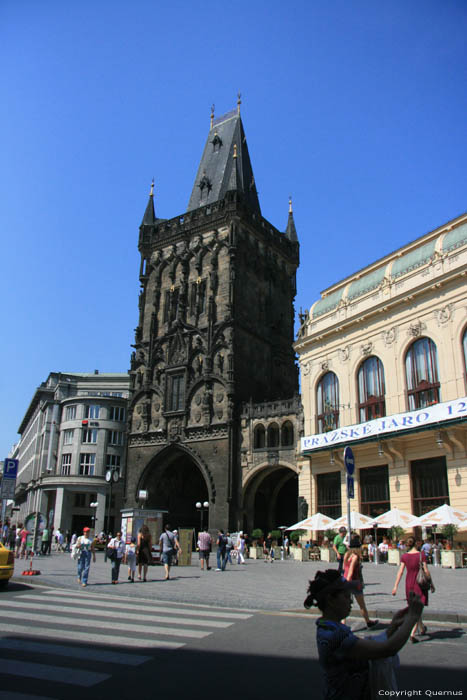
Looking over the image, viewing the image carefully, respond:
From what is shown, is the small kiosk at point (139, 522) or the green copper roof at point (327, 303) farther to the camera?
the green copper roof at point (327, 303)

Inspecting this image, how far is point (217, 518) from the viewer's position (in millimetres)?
42156

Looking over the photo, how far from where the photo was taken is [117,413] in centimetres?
5944

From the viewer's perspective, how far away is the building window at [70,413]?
59.2 meters

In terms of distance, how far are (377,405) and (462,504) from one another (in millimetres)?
7637

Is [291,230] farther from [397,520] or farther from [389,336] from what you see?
[397,520]

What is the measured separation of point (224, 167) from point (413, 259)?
1214 inches

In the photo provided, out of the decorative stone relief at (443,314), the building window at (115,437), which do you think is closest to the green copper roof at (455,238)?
the decorative stone relief at (443,314)

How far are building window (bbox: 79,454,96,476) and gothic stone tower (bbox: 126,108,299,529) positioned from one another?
9.18 m

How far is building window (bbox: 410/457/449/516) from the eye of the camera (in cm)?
2731

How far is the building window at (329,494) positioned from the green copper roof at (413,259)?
1253 centimetres

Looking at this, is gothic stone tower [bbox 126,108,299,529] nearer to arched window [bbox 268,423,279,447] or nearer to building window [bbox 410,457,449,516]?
arched window [bbox 268,423,279,447]

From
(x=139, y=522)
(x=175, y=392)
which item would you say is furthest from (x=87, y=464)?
(x=139, y=522)


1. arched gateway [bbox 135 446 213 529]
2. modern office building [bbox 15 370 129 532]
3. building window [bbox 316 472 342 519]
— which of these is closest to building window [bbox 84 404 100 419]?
modern office building [bbox 15 370 129 532]

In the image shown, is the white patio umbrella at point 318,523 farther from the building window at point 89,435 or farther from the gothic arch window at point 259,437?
the building window at point 89,435
